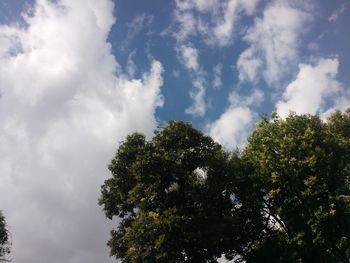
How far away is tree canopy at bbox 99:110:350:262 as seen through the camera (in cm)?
3588

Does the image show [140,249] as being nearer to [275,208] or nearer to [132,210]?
[132,210]

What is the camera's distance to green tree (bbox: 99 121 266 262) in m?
35.8

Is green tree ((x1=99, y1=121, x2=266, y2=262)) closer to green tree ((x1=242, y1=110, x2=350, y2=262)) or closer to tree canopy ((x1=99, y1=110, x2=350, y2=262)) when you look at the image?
tree canopy ((x1=99, y1=110, x2=350, y2=262))

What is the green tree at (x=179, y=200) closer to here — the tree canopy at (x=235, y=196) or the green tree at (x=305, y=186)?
the tree canopy at (x=235, y=196)


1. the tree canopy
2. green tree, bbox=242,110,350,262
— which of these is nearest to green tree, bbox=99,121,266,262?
the tree canopy

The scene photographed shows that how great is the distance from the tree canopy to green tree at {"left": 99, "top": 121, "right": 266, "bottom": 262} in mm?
94

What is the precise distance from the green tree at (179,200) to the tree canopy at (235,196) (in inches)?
3.7

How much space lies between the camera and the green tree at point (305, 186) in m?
35.9

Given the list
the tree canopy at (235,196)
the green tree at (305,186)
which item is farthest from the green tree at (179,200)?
the green tree at (305,186)

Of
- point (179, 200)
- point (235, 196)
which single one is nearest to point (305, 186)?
point (235, 196)

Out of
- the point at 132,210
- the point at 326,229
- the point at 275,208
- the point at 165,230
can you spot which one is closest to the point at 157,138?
the point at 132,210

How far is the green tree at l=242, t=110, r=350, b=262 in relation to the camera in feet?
118

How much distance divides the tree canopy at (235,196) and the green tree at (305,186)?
89 mm

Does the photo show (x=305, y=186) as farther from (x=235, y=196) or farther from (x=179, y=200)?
(x=179, y=200)
